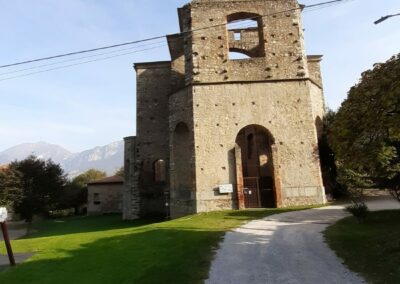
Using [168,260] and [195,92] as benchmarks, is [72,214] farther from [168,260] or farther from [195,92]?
[168,260]

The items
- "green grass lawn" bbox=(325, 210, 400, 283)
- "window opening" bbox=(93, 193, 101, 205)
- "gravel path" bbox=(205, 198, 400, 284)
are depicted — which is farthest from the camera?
"window opening" bbox=(93, 193, 101, 205)

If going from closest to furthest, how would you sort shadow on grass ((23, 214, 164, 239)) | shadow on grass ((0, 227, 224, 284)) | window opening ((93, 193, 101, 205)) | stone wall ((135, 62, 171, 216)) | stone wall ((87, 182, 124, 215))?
1. shadow on grass ((0, 227, 224, 284))
2. shadow on grass ((23, 214, 164, 239))
3. stone wall ((135, 62, 171, 216))
4. stone wall ((87, 182, 124, 215))
5. window opening ((93, 193, 101, 205))

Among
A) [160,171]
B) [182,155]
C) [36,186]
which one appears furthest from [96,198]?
[182,155]

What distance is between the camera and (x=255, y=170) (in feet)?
89.5

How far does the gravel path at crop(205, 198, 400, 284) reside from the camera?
8156mm

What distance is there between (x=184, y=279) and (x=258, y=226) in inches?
297

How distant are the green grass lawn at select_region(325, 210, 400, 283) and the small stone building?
112ft

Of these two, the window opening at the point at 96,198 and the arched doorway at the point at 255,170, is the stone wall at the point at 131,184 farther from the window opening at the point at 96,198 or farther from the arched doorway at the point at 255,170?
the window opening at the point at 96,198

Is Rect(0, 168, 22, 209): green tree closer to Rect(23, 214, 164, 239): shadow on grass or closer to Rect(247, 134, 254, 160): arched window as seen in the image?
Rect(23, 214, 164, 239): shadow on grass

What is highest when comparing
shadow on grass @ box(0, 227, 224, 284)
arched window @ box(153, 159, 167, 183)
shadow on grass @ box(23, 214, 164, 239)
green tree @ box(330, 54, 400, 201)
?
arched window @ box(153, 159, 167, 183)

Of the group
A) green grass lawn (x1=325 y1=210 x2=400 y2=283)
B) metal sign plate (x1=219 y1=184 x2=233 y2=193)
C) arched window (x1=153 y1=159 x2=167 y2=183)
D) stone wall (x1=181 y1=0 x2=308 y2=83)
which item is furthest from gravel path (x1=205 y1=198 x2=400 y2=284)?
arched window (x1=153 y1=159 x2=167 y2=183)

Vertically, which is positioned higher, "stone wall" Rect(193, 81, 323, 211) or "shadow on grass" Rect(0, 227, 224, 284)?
"stone wall" Rect(193, 81, 323, 211)

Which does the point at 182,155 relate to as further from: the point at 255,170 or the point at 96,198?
the point at 96,198

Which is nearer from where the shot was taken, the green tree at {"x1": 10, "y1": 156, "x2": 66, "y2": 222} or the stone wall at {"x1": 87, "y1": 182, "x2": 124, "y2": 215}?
the green tree at {"x1": 10, "y1": 156, "x2": 66, "y2": 222}
